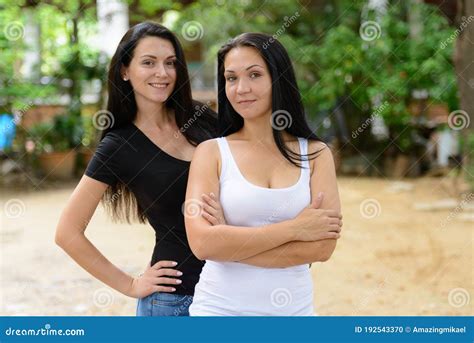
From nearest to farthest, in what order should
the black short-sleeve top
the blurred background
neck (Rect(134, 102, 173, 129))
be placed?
the black short-sleeve top < neck (Rect(134, 102, 173, 129)) < the blurred background

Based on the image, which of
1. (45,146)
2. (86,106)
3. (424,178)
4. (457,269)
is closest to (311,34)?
(424,178)

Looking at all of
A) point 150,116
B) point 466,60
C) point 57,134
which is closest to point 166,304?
point 150,116

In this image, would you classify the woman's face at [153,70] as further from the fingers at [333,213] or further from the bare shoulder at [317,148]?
the fingers at [333,213]

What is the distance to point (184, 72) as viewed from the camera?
6.18 feet

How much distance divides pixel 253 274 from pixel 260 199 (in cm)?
16

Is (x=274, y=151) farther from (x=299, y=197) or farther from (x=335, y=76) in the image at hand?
(x=335, y=76)

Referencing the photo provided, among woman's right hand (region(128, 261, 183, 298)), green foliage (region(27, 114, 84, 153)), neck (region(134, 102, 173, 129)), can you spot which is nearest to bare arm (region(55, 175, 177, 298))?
woman's right hand (region(128, 261, 183, 298))

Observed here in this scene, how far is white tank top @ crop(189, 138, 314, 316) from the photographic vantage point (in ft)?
4.91

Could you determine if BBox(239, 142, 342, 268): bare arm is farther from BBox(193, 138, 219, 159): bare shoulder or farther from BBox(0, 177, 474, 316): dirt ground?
BBox(0, 177, 474, 316): dirt ground

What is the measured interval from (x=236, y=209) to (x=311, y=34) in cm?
863

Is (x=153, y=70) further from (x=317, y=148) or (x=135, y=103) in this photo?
(x=317, y=148)

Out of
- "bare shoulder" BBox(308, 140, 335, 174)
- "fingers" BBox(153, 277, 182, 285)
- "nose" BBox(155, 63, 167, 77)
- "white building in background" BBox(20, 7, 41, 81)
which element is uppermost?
"white building in background" BBox(20, 7, 41, 81)
